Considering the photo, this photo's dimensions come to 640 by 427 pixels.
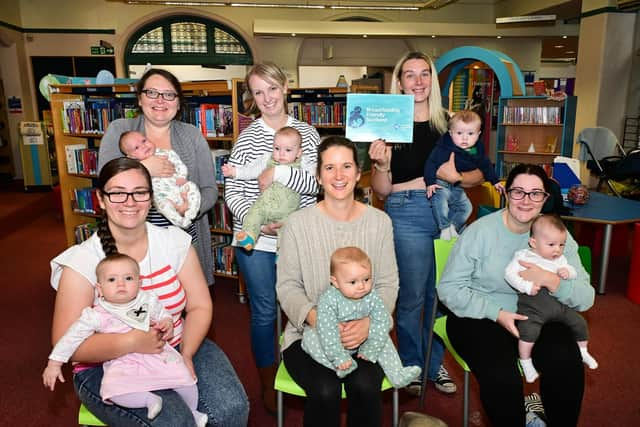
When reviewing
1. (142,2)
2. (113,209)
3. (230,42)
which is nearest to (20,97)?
(142,2)

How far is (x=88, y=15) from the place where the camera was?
1107 centimetres

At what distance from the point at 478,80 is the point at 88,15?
29.8ft

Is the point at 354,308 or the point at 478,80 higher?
the point at 478,80

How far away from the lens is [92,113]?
16.2 ft

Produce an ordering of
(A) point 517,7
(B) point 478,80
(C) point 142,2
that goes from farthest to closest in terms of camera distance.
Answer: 1. (A) point 517,7
2. (B) point 478,80
3. (C) point 142,2

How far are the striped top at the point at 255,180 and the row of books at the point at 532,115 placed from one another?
6.81 m

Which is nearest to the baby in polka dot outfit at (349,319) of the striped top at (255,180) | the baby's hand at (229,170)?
the striped top at (255,180)

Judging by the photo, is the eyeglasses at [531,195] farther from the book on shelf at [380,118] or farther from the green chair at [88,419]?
the green chair at [88,419]

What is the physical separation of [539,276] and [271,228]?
1215mm

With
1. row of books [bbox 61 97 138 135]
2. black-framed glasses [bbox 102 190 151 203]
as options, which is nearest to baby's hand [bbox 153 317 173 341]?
black-framed glasses [bbox 102 190 151 203]

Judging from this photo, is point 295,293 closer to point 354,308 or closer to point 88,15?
point 354,308

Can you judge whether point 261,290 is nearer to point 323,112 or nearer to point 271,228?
point 271,228

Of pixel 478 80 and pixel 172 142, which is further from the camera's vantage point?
pixel 478 80

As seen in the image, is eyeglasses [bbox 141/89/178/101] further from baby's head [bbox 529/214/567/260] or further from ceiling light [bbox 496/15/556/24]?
ceiling light [bbox 496/15/556/24]
